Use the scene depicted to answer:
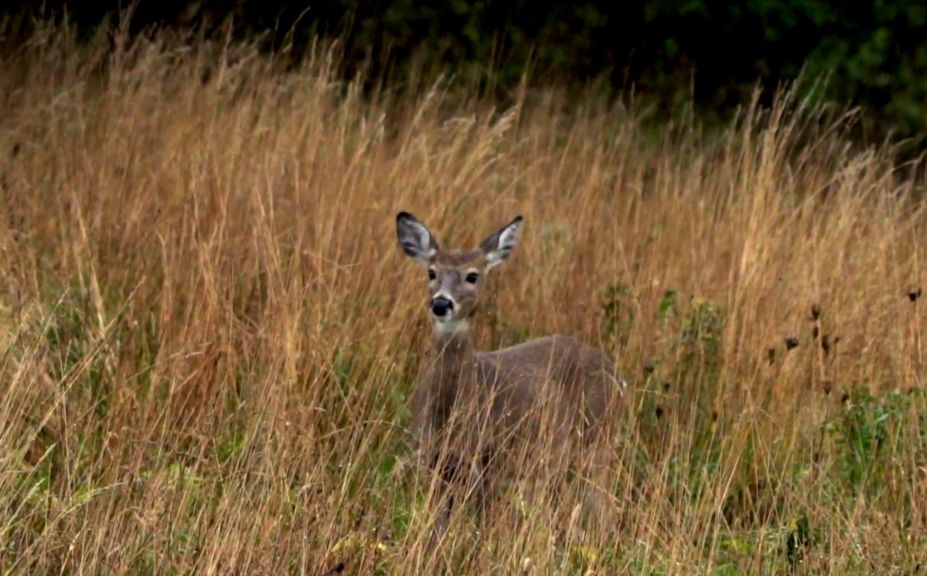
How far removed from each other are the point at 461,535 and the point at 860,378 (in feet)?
7.97

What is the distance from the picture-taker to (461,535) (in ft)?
16.4

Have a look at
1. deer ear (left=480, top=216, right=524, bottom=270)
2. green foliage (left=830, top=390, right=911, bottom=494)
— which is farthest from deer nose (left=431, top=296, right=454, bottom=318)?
green foliage (left=830, top=390, right=911, bottom=494)

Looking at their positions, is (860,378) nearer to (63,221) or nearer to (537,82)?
(63,221)

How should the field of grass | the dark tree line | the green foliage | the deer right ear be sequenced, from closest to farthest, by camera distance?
1. the field of grass
2. the green foliage
3. the deer right ear
4. the dark tree line

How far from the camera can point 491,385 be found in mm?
6328

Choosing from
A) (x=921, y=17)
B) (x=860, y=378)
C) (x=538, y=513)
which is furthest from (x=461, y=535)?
(x=921, y=17)

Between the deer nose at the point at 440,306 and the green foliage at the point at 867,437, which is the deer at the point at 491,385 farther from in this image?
the green foliage at the point at 867,437

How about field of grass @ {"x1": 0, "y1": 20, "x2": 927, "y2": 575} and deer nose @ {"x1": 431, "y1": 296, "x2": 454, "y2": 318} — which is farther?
deer nose @ {"x1": 431, "y1": 296, "x2": 454, "y2": 318}

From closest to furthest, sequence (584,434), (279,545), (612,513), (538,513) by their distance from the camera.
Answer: (279,545) → (538,513) → (612,513) → (584,434)

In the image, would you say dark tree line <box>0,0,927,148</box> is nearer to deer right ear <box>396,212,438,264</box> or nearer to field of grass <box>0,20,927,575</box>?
field of grass <box>0,20,927,575</box>

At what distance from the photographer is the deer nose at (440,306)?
6375mm

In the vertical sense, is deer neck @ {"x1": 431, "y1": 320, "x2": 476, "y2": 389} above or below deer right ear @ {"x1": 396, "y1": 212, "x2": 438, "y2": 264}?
below

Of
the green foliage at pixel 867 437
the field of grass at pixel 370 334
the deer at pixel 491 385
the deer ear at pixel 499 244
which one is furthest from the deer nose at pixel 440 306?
the green foliage at pixel 867 437

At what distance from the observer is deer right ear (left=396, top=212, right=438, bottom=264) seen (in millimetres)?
6719
